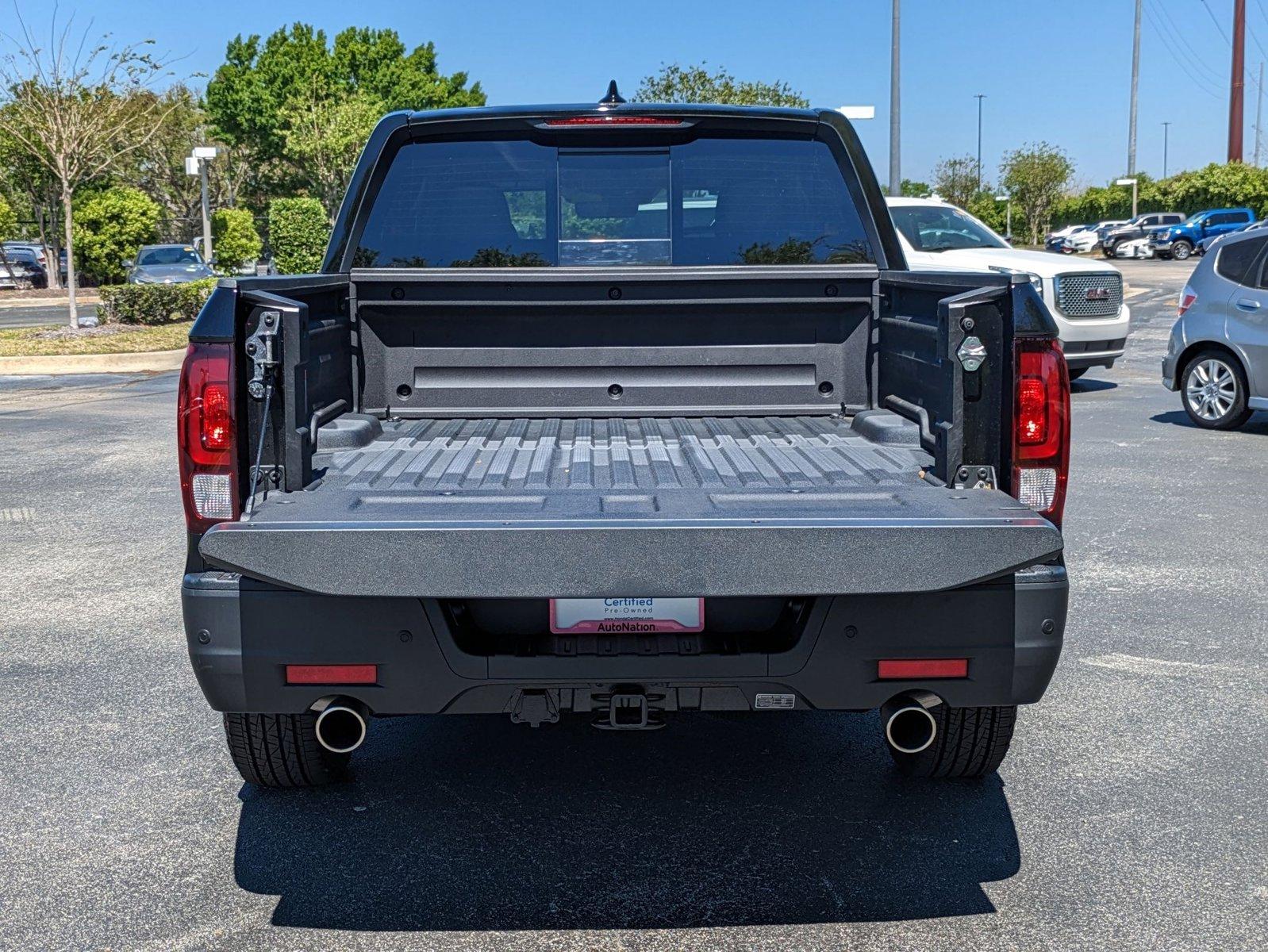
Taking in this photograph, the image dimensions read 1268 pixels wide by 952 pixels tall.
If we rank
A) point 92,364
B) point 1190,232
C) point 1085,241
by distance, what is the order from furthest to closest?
point 1085,241 < point 1190,232 < point 92,364

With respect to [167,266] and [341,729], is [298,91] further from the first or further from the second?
[341,729]

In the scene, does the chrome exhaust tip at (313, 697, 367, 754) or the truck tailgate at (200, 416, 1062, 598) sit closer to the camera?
the truck tailgate at (200, 416, 1062, 598)

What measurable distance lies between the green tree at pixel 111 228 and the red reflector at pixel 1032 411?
33.7 meters

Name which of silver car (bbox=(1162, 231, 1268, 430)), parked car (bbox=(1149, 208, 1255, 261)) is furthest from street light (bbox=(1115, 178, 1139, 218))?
silver car (bbox=(1162, 231, 1268, 430))

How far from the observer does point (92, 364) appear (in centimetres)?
1895

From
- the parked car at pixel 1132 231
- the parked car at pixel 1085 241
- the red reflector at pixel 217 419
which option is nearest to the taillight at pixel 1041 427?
the red reflector at pixel 217 419

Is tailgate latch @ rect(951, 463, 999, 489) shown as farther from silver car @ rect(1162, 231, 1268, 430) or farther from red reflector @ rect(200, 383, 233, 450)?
silver car @ rect(1162, 231, 1268, 430)

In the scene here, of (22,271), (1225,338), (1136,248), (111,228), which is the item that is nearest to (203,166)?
(111,228)

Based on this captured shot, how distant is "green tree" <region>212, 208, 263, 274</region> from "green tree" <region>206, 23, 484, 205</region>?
64.9 feet

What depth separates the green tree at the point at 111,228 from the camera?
113 feet

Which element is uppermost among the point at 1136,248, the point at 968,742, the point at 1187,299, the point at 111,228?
the point at 111,228

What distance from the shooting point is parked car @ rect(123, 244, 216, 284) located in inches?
1164

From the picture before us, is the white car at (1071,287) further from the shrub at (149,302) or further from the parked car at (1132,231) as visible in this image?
the parked car at (1132,231)

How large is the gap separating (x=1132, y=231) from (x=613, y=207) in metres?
57.8
